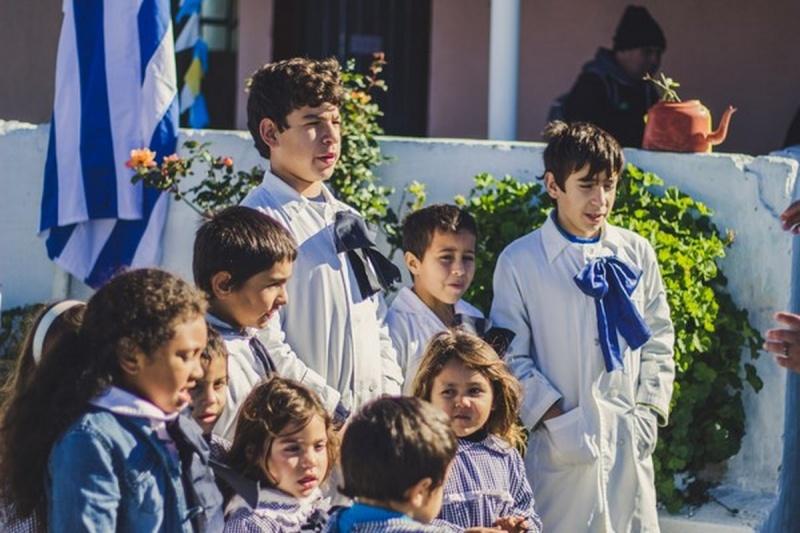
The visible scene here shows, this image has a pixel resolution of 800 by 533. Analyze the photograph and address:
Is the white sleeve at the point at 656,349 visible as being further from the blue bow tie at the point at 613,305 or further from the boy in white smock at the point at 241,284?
the boy in white smock at the point at 241,284

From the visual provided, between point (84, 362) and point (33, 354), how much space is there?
13.5 inches

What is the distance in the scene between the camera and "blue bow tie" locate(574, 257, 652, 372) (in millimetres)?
5309

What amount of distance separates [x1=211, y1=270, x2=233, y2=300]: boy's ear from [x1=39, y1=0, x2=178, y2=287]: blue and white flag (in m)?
2.51

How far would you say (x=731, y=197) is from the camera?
6.52 m

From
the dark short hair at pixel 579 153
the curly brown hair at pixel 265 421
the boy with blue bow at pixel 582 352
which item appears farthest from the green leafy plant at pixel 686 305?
the curly brown hair at pixel 265 421

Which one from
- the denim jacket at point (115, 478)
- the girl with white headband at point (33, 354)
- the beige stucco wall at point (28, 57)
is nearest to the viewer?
the denim jacket at point (115, 478)

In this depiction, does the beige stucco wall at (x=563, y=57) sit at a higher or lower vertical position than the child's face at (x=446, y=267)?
higher

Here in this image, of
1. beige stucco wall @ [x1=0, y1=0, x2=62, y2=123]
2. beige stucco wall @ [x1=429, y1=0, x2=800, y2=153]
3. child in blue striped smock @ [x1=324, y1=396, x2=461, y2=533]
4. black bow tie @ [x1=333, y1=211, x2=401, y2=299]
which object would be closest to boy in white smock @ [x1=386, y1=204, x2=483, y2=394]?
black bow tie @ [x1=333, y1=211, x2=401, y2=299]

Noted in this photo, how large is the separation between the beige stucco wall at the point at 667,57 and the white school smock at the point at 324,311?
5.01m

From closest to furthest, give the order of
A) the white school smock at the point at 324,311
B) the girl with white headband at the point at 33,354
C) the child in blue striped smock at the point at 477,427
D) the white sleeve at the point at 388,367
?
1. the girl with white headband at the point at 33,354
2. the child in blue striped smock at the point at 477,427
3. the white school smock at the point at 324,311
4. the white sleeve at the point at 388,367

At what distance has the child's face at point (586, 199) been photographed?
537 cm

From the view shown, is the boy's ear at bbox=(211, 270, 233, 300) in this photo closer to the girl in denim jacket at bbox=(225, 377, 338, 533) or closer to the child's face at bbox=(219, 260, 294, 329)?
the child's face at bbox=(219, 260, 294, 329)

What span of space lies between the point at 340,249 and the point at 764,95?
519 centimetres

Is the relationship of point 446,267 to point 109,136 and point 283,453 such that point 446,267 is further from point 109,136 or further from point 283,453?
point 109,136
